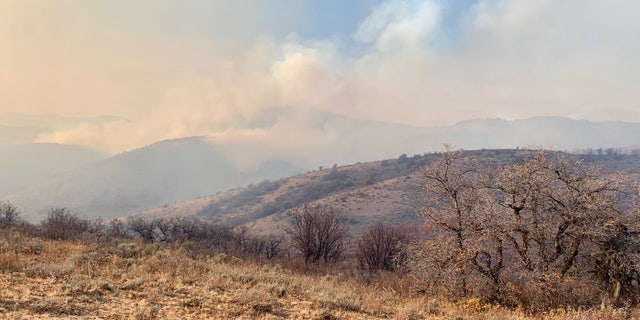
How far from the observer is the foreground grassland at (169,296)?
28.9 feet

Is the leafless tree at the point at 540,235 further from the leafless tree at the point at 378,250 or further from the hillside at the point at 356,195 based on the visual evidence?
the hillside at the point at 356,195

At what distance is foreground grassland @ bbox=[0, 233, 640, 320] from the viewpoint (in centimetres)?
881

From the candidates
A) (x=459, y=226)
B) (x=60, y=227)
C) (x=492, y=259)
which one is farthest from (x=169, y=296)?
(x=60, y=227)

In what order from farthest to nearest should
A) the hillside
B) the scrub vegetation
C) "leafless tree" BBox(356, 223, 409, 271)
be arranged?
the hillside → "leafless tree" BBox(356, 223, 409, 271) → the scrub vegetation

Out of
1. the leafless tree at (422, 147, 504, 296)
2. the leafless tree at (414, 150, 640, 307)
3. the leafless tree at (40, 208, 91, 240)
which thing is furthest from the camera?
the leafless tree at (40, 208, 91, 240)

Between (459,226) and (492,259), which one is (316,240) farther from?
(492,259)

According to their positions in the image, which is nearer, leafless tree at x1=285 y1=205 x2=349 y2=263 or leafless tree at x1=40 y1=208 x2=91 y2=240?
leafless tree at x1=40 y1=208 x2=91 y2=240

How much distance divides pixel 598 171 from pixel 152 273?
17.9m

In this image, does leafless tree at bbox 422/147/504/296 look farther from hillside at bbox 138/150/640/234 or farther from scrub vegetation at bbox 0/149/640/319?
hillside at bbox 138/150/640/234

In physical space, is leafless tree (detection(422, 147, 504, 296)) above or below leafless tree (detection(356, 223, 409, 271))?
above

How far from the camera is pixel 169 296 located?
10422 millimetres

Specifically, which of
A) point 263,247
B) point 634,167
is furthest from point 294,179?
point 263,247

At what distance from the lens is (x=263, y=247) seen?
159 ft

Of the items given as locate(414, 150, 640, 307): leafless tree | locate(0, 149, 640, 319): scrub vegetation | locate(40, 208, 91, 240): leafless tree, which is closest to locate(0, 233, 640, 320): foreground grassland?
locate(0, 149, 640, 319): scrub vegetation
